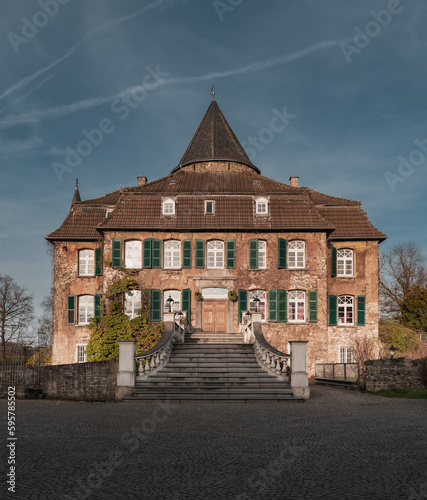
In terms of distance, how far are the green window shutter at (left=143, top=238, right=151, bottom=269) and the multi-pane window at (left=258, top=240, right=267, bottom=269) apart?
5.69 m

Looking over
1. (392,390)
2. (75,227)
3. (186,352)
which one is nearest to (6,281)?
(75,227)

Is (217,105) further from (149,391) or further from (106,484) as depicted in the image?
(106,484)

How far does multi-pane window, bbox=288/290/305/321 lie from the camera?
2648 centimetres

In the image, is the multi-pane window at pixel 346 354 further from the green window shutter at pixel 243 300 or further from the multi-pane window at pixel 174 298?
the multi-pane window at pixel 174 298

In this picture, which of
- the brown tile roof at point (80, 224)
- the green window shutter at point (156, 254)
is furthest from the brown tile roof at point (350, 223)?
the brown tile roof at point (80, 224)

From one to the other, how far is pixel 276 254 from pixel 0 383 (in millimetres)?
15077

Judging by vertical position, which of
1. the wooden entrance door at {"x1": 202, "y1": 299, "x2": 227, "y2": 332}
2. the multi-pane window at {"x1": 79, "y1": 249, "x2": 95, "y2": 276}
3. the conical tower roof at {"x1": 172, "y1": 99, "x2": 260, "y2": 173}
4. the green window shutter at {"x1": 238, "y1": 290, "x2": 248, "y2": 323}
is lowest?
the wooden entrance door at {"x1": 202, "y1": 299, "x2": 227, "y2": 332}

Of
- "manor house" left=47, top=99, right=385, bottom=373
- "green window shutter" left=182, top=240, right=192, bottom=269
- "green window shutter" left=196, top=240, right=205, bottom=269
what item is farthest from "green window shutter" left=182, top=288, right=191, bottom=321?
"green window shutter" left=196, top=240, right=205, bottom=269

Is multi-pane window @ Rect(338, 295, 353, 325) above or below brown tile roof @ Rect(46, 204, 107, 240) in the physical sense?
below

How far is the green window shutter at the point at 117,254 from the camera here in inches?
1040

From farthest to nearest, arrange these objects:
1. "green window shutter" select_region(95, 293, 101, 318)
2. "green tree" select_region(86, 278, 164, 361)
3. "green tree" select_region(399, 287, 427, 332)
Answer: "green tree" select_region(399, 287, 427, 332)
"green window shutter" select_region(95, 293, 101, 318)
"green tree" select_region(86, 278, 164, 361)

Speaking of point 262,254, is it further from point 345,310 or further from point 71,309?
point 71,309

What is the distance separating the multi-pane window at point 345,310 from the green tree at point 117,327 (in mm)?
9740

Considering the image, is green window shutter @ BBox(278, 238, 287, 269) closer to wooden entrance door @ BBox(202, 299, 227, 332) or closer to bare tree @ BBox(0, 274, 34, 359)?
wooden entrance door @ BBox(202, 299, 227, 332)
